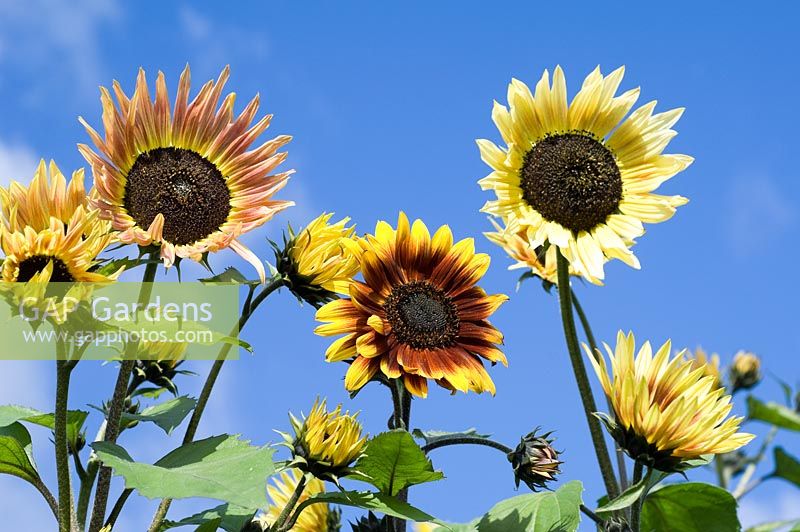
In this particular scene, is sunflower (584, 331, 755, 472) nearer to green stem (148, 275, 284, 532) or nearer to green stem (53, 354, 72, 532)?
green stem (148, 275, 284, 532)

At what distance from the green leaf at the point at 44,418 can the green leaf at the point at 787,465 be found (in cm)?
177

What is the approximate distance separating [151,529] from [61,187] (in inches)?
25.2

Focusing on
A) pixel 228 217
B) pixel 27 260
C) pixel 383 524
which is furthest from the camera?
pixel 228 217

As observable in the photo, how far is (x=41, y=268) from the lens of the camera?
1739 mm

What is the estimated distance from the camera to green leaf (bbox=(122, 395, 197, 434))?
6.52ft

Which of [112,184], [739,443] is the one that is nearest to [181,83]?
[112,184]

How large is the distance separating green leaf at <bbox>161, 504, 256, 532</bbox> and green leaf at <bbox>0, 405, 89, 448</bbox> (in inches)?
11.3

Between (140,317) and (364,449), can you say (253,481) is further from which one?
(140,317)

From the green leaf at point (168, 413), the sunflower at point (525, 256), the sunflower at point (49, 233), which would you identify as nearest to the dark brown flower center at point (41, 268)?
the sunflower at point (49, 233)

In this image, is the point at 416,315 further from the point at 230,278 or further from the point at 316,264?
the point at 230,278

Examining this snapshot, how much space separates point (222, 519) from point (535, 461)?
0.57 m

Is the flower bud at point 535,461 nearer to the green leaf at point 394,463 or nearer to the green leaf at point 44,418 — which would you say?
the green leaf at point 394,463

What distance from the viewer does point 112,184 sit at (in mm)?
1910

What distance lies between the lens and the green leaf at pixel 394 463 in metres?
1.72
